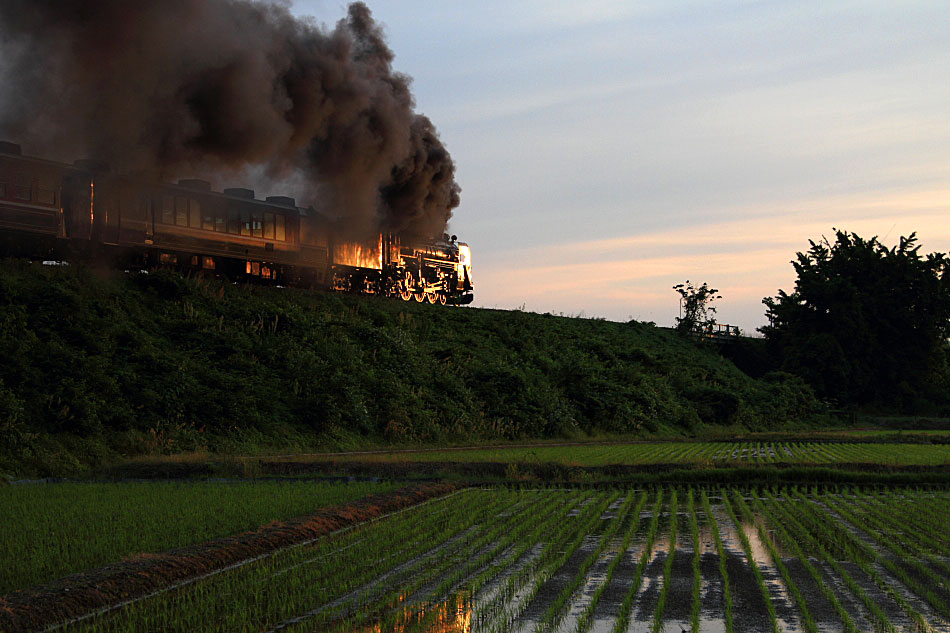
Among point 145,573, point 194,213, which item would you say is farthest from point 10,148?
point 145,573

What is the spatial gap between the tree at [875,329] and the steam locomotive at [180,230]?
2883cm

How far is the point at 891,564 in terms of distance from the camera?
10.7 meters

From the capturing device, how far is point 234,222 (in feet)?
116

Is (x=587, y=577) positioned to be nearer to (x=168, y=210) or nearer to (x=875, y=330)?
(x=168, y=210)

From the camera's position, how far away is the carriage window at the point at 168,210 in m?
32.4

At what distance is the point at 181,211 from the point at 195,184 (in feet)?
5.01

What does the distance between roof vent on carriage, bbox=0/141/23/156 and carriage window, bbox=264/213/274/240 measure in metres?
9.93

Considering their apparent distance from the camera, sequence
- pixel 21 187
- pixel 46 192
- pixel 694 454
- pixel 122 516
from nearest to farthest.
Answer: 1. pixel 122 516
2. pixel 694 454
3. pixel 21 187
4. pixel 46 192

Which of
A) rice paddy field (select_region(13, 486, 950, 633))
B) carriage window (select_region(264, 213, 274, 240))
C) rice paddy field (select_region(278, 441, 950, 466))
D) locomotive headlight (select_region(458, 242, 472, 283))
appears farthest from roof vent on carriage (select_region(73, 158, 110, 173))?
locomotive headlight (select_region(458, 242, 472, 283))

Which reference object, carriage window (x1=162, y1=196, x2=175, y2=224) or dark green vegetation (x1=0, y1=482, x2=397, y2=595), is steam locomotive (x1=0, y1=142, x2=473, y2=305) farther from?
dark green vegetation (x1=0, y1=482, x2=397, y2=595)

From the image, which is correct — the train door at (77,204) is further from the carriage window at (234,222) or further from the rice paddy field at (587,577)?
the rice paddy field at (587,577)

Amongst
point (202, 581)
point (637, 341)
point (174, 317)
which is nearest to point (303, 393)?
point (174, 317)

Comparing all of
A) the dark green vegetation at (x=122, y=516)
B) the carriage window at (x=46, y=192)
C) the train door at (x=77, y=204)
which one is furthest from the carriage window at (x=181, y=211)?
the dark green vegetation at (x=122, y=516)

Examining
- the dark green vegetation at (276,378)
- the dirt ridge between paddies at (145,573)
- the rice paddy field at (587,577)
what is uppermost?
the dark green vegetation at (276,378)
